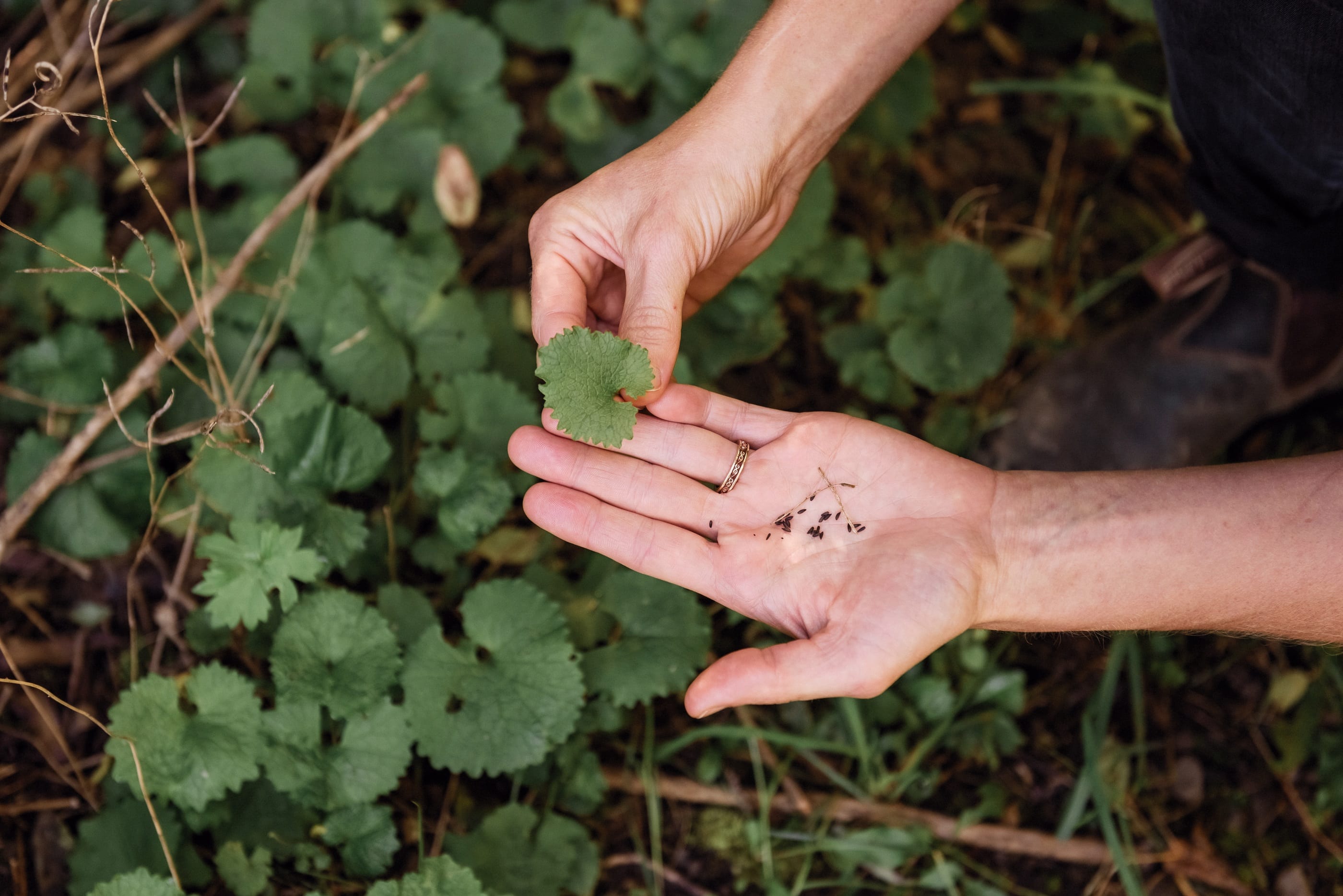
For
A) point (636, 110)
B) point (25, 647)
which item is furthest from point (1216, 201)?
point (25, 647)

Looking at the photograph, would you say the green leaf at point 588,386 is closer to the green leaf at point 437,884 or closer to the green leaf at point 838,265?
the green leaf at point 437,884

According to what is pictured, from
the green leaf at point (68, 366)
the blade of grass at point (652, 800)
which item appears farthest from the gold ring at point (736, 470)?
the green leaf at point (68, 366)

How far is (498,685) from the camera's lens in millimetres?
2010

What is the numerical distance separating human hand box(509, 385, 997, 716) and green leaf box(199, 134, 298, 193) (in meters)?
1.52

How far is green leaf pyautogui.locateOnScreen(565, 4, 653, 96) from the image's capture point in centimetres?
281

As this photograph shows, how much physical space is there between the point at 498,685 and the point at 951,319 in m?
1.66

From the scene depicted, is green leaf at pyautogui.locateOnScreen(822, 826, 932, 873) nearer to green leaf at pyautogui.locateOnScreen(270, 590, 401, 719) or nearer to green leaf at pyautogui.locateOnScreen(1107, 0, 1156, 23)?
green leaf at pyautogui.locateOnScreen(270, 590, 401, 719)

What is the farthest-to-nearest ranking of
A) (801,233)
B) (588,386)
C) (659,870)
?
(801,233), (659,870), (588,386)

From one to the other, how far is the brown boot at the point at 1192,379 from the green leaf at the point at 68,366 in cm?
261

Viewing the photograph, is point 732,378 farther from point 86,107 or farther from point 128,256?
point 86,107

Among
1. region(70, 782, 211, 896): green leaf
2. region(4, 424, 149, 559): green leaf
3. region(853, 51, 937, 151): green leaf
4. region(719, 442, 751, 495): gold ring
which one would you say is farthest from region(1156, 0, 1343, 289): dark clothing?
region(70, 782, 211, 896): green leaf

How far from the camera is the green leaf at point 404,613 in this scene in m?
2.13

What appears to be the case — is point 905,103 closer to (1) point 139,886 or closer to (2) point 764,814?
(2) point 764,814

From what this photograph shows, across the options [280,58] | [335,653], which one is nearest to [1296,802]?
[335,653]
